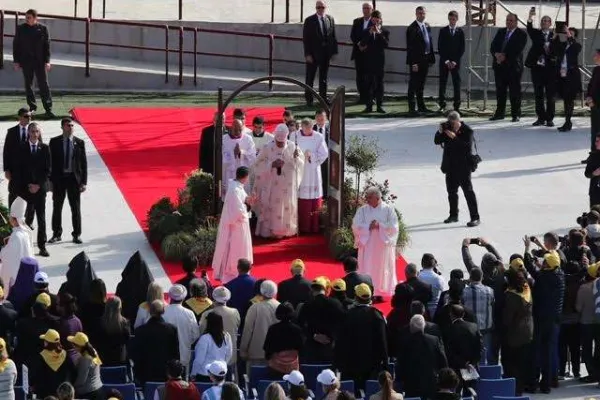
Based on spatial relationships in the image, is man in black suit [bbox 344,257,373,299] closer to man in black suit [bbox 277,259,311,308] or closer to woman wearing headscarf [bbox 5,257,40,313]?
man in black suit [bbox 277,259,311,308]

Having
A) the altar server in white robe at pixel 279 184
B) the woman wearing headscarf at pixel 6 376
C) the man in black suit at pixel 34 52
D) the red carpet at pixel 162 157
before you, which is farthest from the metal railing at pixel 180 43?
the woman wearing headscarf at pixel 6 376

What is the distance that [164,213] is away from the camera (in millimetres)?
24984

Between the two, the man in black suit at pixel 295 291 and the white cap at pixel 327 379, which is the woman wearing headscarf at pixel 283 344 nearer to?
the man in black suit at pixel 295 291

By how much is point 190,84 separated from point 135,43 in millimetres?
1852

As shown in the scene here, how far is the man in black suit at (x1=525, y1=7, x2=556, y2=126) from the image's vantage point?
104 ft

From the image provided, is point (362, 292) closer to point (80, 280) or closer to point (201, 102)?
point (80, 280)

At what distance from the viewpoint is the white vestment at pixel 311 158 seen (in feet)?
83.2

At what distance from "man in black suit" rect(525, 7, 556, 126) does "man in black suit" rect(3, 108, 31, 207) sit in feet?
34.6

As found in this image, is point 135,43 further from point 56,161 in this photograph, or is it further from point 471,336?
point 471,336

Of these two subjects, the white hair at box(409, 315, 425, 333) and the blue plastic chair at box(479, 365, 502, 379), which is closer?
the white hair at box(409, 315, 425, 333)

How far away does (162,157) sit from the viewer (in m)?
29.3

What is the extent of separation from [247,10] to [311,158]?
47.8 ft

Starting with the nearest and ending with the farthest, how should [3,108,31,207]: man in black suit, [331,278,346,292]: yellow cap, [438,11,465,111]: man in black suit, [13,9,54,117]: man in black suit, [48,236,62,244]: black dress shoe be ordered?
1. [331,278,346,292]: yellow cap
2. [3,108,31,207]: man in black suit
3. [48,236,62,244]: black dress shoe
4. [13,9,54,117]: man in black suit
5. [438,11,465,111]: man in black suit

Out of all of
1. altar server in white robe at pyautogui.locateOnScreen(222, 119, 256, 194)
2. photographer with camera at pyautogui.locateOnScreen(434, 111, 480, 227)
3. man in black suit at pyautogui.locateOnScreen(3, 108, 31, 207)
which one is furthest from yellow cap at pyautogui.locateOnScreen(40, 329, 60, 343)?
photographer with camera at pyautogui.locateOnScreen(434, 111, 480, 227)
